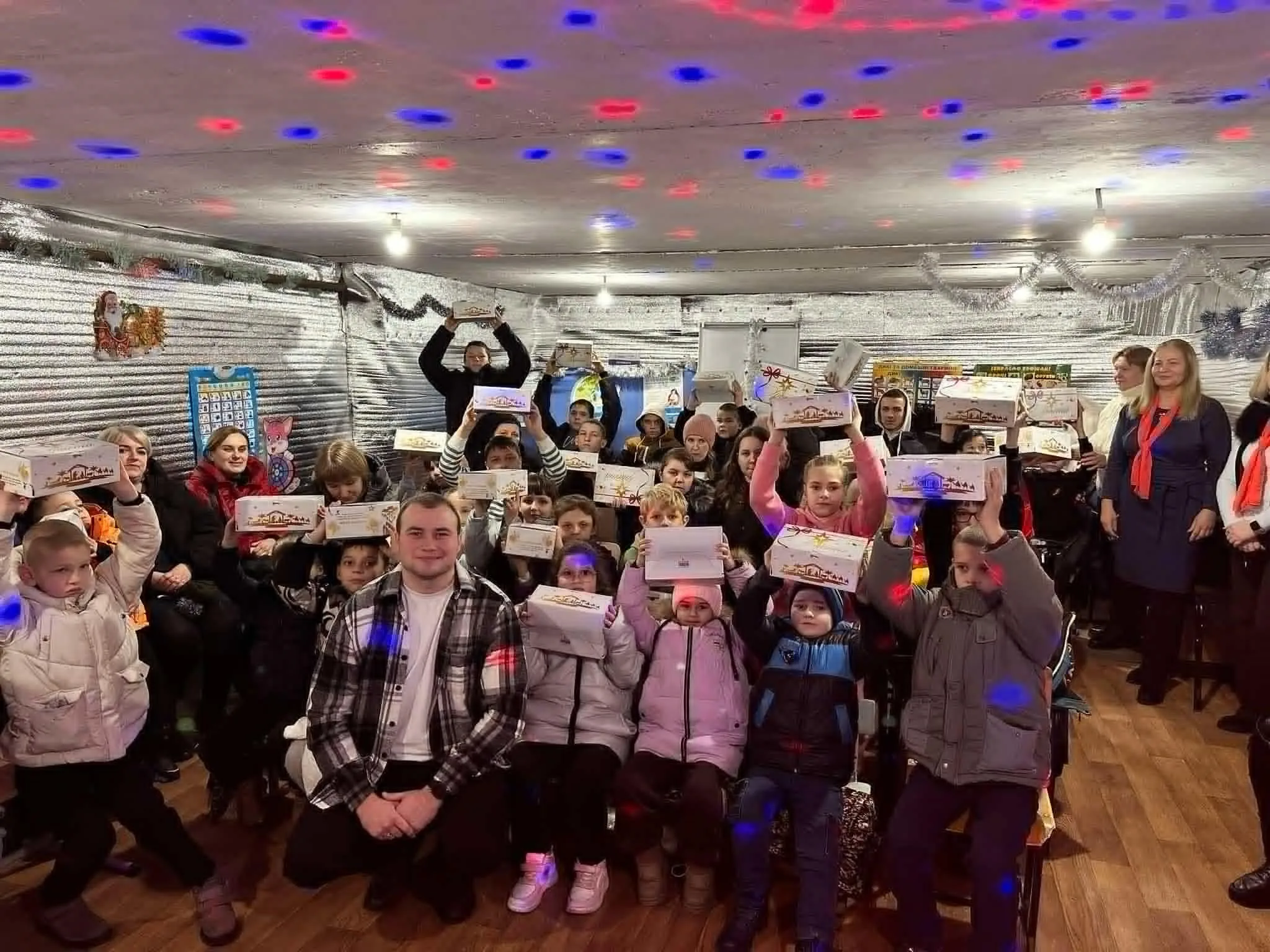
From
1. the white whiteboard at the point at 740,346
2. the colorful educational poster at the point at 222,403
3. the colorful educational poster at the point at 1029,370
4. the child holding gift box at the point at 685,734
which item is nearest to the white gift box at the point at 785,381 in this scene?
the child holding gift box at the point at 685,734

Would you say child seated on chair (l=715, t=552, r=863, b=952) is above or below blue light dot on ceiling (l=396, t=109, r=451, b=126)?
below

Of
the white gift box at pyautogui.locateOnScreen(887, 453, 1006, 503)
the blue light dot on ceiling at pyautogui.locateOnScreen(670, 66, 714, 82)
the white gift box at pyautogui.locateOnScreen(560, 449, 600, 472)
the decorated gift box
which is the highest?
the blue light dot on ceiling at pyautogui.locateOnScreen(670, 66, 714, 82)

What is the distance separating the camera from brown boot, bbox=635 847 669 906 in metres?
2.51

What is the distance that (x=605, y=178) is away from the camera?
3.04 metres

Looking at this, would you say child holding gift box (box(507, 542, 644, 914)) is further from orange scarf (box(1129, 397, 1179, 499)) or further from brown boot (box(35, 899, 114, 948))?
orange scarf (box(1129, 397, 1179, 499))

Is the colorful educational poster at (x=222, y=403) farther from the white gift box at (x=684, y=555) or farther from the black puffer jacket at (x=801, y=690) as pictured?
the black puffer jacket at (x=801, y=690)

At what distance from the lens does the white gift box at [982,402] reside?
2561 millimetres

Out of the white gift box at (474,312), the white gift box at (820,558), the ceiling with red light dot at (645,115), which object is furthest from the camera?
the white gift box at (474,312)

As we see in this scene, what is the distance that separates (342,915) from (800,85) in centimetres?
253

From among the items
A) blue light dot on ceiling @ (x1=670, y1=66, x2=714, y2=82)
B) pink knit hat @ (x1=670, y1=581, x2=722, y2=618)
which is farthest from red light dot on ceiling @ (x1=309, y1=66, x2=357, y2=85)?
pink knit hat @ (x1=670, y1=581, x2=722, y2=618)

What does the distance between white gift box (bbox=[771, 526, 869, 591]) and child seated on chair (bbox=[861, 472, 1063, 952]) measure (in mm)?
149

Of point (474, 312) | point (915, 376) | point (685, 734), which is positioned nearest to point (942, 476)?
point (685, 734)

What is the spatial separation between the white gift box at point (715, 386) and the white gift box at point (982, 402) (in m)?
2.80

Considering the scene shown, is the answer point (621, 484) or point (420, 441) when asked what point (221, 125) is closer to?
point (621, 484)
